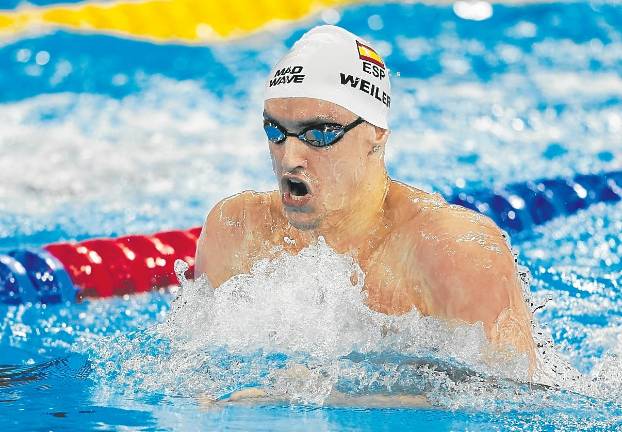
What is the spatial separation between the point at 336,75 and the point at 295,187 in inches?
11.1

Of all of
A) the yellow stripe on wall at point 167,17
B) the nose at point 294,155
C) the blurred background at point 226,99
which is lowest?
the nose at point 294,155

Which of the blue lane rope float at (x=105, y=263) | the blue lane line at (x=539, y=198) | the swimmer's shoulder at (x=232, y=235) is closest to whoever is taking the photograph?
the swimmer's shoulder at (x=232, y=235)

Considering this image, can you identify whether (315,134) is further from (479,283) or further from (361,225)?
(479,283)

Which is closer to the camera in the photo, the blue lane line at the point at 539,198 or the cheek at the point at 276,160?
the cheek at the point at 276,160

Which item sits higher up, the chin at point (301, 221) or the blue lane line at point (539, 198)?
the blue lane line at point (539, 198)

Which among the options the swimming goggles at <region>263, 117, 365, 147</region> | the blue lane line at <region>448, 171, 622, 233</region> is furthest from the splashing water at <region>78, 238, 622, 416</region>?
the blue lane line at <region>448, 171, 622, 233</region>

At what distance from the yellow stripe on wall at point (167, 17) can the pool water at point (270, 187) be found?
0.57ft

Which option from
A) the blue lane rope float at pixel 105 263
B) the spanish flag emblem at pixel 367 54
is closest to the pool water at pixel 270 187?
the blue lane rope float at pixel 105 263

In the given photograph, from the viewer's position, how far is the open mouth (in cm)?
237

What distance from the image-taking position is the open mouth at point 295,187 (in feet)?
7.77

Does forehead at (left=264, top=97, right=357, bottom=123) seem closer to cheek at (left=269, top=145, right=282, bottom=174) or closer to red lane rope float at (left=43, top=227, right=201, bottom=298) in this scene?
cheek at (left=269, top=145, right=282, bottom=174)

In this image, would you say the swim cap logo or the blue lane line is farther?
the blue lane line

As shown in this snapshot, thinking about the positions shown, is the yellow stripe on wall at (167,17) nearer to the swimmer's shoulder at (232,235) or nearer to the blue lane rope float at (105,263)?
the blue lane rope float at (105,263)

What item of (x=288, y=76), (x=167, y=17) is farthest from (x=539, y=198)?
(x=167, y=17)
